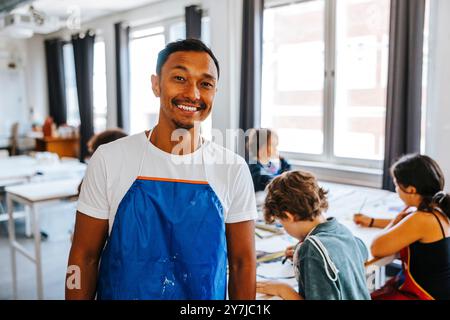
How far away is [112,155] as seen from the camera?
949 mm

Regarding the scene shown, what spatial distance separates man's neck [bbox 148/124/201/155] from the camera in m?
0.98

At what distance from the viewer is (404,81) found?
3004 millimetres

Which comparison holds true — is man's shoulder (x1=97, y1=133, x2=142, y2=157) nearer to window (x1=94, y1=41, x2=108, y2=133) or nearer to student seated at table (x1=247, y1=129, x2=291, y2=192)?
student seated at table (x1=247, y1=129, x2=291, y2=192)

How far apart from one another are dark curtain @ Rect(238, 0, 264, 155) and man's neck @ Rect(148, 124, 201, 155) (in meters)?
3.01

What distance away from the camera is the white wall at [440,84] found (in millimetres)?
2770

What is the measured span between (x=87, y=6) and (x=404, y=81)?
382 centimetres

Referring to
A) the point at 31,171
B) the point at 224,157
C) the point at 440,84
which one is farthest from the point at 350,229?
the point at 31,171

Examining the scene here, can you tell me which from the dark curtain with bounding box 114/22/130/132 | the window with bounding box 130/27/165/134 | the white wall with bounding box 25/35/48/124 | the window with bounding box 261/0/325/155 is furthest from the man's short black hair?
the white wall with bounding box 25/35/48/124

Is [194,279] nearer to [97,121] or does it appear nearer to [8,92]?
[97,121]

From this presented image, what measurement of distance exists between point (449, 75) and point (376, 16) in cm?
89

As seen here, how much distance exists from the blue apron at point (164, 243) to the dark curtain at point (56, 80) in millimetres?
6313

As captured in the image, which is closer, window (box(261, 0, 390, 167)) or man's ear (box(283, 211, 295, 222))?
man's ear (box(283, 211, 295, 222))

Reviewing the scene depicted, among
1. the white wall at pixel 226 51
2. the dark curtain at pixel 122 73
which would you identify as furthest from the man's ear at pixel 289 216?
the dark curtain at pixel 122 73
